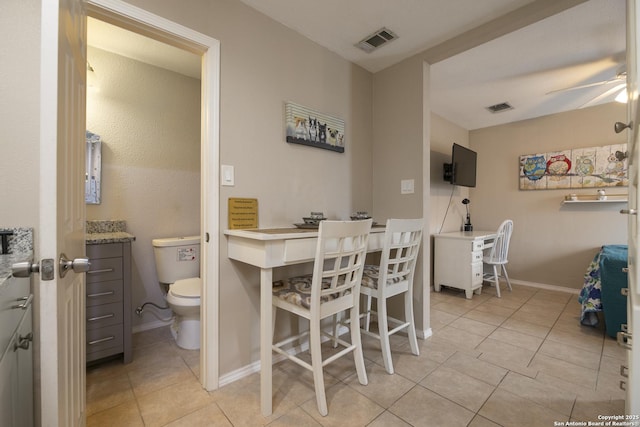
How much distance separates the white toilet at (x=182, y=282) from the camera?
1992 mm

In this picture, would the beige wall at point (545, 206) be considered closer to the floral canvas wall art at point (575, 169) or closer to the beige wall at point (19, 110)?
the floral canvas wall art at point (575, 169)

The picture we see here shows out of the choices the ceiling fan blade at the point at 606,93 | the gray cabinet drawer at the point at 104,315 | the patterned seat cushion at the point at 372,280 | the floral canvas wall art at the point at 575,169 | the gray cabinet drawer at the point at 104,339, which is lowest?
the gray cabinet drawer at the point at 104,339

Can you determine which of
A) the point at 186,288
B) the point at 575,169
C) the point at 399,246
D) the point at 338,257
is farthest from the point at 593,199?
the point at 186,288

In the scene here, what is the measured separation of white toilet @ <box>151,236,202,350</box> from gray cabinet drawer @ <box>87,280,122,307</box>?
33 cm

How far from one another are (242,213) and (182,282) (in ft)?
3.14

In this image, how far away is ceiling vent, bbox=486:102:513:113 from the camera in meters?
3.43

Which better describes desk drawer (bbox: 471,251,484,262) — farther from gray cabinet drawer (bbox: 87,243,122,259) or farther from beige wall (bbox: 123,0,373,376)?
gray cabinet drawer (bbox: 87,243,122,259)

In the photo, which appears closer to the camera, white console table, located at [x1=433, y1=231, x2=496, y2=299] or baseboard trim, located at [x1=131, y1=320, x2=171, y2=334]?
baseboard trim, located at [x1=131, y1=320, x2=171, y2=334]

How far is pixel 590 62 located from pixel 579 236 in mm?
2152

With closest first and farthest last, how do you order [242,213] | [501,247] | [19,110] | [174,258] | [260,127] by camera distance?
1. [19,110]
2. [242,213]
3. [260,127]
4. [174,258]
5. [501,247]

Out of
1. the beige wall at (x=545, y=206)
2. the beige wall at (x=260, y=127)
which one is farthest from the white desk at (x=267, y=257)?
the beige wall at (x=545, y=206)

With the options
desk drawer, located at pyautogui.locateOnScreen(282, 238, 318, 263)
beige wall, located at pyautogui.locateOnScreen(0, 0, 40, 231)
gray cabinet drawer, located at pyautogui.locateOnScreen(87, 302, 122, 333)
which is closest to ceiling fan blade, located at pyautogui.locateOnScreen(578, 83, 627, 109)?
desk drawer, located at pyautogui.locateOnScreen(282, 238, 318, 263)

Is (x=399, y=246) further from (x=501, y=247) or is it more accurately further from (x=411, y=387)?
(x=501, y=247)

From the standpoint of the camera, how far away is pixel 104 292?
177 cm
